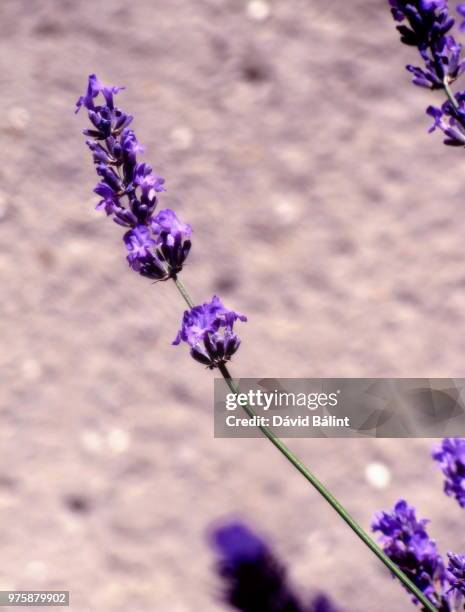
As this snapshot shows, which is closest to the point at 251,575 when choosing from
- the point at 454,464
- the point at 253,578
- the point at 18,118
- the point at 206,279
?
the point at 253,578

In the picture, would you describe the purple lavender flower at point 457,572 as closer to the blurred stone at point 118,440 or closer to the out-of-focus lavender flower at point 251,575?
the out-of-focus lavender flower at point 251,575

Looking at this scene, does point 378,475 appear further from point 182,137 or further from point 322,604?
point 182,137

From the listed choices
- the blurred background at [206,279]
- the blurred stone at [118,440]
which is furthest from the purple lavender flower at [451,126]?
the blurred stone at [118,440]

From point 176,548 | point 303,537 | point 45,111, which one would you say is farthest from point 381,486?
point 45,111

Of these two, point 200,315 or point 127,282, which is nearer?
point 200,315

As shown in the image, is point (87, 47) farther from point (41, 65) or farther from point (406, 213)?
point (406, 213)

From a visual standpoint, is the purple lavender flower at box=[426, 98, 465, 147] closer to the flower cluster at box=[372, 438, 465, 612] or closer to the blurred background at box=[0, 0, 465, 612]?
the flower cluster at box=[372, 438, 465, 612]
